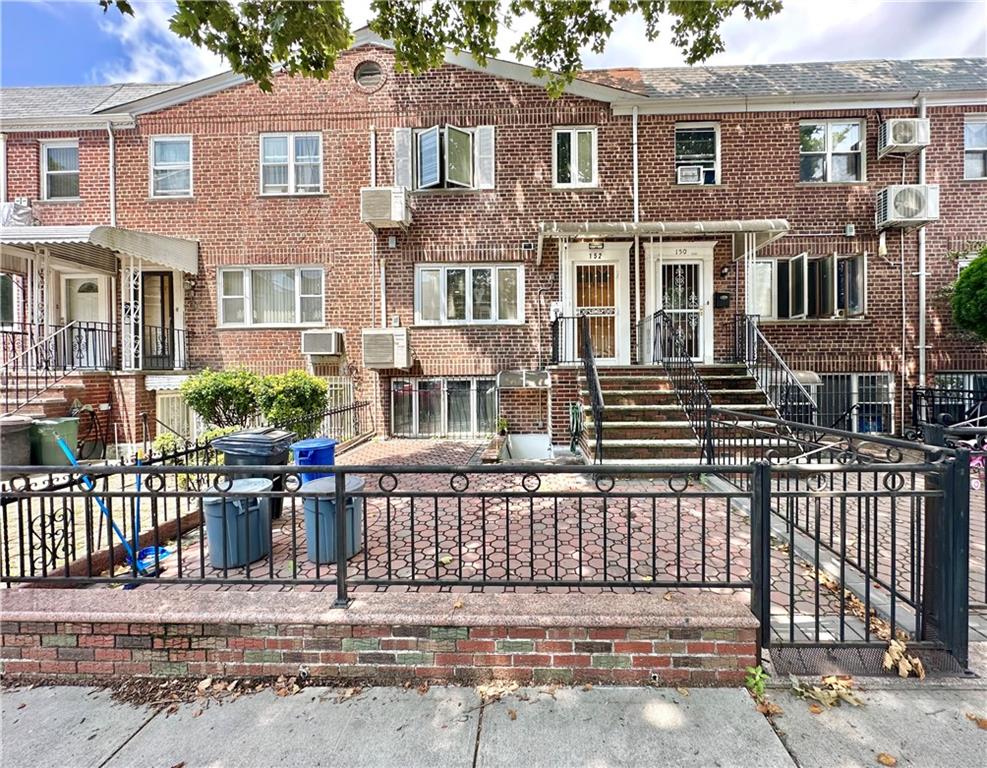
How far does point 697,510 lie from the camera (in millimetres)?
5023

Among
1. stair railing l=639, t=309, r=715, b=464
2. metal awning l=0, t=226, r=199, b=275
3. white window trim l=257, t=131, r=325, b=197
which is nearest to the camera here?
stair railing l=639, t=309, r=715, b=464

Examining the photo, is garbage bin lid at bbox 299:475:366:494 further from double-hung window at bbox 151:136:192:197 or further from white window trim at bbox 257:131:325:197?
double-hung window at bbox 151:136:192:197

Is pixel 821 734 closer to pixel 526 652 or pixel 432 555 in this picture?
pixel 526 652

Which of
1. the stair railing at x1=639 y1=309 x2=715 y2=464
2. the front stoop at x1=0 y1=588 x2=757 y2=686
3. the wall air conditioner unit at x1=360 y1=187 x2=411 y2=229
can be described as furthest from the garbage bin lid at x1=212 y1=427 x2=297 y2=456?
the wall air conditioner unit at x1=360 y1=187 x2=411 y2=229

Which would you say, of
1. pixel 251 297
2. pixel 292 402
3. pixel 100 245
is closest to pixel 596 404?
pixel 292 402

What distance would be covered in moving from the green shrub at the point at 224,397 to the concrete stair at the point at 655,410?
5.90 metres

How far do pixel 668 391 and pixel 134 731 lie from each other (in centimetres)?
747

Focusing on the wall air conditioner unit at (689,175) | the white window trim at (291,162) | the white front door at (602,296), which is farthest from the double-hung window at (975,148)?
the white window trim at (291,162)

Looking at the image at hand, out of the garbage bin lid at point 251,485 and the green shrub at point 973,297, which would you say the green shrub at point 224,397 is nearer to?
the garbage bin lid at point 251,485

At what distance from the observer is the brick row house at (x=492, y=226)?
31.9ft

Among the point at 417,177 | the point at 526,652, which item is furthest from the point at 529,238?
the point at 526,652

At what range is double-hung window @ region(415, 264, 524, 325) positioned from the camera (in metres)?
10.2

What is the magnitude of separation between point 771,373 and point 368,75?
11.0m

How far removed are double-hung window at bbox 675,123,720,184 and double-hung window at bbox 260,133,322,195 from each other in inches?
325
